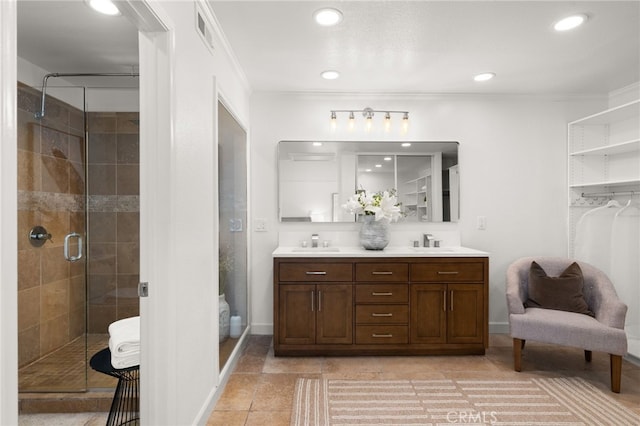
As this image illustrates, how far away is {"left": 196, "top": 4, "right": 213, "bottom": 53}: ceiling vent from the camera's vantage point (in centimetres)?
191

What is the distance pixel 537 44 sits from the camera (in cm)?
247

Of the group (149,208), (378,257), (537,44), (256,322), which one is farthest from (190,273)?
Result: (537,44)

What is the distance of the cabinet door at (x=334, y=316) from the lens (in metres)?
2.95

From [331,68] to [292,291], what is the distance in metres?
1.90

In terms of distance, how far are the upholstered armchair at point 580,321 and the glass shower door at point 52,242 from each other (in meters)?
3.16

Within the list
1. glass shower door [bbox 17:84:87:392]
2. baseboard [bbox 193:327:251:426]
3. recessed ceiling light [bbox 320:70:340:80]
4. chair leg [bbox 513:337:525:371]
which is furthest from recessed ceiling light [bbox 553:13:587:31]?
glass shower door [bbox 17:84:87:392]

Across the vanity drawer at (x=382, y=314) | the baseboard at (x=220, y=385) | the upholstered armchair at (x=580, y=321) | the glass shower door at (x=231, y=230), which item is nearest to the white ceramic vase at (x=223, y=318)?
the glass shower door at (x=231, y=230)

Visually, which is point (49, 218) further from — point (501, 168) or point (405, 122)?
point (501, 168)

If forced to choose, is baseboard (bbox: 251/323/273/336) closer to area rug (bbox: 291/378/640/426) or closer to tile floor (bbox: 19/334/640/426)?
tile floor (bbox: 19/334/640/426)

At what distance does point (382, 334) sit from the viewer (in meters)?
2.96

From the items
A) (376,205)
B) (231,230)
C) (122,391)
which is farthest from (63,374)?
(376,205)

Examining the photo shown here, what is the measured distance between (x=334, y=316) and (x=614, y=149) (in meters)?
2.92

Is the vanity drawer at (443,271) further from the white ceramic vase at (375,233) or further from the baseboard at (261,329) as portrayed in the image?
the baseboard at (261,329)

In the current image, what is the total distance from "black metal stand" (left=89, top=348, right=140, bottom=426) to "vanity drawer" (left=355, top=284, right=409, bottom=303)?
1736mm
